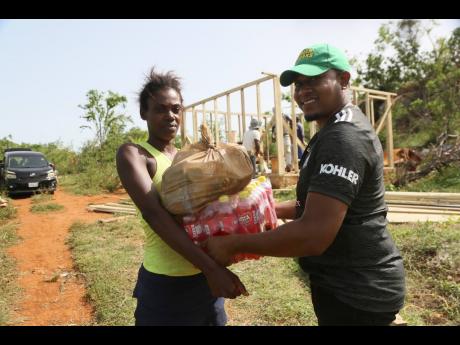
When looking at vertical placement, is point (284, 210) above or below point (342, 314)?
above

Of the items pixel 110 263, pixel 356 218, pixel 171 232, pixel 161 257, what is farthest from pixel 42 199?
pixel 356 218

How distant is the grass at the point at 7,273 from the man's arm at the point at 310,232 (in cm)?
333

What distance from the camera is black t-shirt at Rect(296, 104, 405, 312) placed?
1247 mm

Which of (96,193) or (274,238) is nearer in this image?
(274,238)

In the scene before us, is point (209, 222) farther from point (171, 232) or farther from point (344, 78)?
point (344, 78)

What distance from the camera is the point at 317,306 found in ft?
4.89

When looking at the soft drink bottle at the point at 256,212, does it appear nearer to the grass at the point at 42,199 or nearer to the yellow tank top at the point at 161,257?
the yellow tank top at the point at 161,257

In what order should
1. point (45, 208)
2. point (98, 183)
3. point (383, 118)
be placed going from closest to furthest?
point (45, 208) < point (383, 118) < point (98, 183)

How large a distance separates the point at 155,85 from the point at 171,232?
774 mm

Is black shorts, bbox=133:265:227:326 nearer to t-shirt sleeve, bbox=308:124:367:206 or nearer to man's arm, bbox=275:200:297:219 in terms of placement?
man's arm, bbox=275:200:297:219

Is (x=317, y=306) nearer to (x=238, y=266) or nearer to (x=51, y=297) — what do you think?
(x=238, y=266)

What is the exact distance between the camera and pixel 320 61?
1.44 metres
